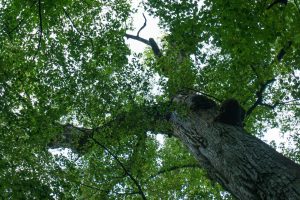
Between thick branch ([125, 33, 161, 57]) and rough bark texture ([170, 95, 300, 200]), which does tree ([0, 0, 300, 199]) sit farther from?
thick branch ([125, 33, 161, 57])

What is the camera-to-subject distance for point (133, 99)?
916 cm

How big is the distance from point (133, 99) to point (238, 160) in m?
3.63

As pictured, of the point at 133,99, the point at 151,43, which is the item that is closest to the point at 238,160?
the point at 133,99

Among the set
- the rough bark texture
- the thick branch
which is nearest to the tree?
the rough bark texture

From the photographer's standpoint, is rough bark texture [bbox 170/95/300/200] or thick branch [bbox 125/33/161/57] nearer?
rough bark texture [bbox 170/95/300/200]

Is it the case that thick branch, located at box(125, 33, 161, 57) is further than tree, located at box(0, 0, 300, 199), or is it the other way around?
thick branch, located at box(125, 33, 161, 57)

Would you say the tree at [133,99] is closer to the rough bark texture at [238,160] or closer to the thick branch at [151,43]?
the rough bark texture at [238,160]

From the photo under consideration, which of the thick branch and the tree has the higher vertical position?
the thick branch

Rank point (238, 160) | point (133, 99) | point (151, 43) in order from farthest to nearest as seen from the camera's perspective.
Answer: point (151, 43) → point (133, 99) → point (238, 160)

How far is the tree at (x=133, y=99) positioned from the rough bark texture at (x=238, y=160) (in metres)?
0.02

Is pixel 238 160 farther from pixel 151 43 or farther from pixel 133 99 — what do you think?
pixel 151 43

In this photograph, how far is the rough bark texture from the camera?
545 cm

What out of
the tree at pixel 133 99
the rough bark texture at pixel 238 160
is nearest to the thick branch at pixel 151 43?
Result: the tree at pixel 133 99

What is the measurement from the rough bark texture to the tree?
0.02 meters
